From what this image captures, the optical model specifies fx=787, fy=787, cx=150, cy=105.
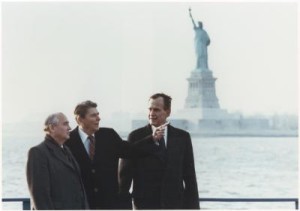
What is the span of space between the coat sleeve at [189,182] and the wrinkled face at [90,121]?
540 mm

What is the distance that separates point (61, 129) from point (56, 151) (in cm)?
12

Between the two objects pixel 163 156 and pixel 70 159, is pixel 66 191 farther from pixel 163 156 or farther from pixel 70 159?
pixel 163 156

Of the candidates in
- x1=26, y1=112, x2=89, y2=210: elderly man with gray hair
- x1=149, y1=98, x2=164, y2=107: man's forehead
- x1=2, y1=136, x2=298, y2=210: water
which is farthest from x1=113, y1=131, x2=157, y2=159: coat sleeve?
x1=2, y1=136, x2=298, y2=210: water

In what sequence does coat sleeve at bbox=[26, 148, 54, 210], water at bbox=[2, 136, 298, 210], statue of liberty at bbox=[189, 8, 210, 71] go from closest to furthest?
coat sleeve at bbox=[26, 148, 54, 210] → water at bbox=[2, 136, 298, 210] → statue of liberty at bbox=[189, 8, 210, 71]

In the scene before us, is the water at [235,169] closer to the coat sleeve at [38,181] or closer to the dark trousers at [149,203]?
the dark trousers at [149,203]

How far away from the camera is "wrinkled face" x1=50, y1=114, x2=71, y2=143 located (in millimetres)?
3938

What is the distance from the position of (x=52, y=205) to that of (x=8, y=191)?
45.9 feet

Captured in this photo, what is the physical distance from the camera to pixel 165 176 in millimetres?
4383

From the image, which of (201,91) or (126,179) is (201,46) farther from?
(126,179)

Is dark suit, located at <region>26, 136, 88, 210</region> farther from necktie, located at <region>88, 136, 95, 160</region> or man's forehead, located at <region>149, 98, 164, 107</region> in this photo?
man's forehead, located at <region>149, 98, 164, 107</region>

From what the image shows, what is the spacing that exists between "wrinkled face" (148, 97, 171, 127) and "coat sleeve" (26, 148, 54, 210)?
0.72 meters

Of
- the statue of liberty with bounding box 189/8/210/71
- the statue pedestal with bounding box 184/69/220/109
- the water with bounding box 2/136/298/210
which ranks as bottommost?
the water with bounding box 2/136/298/210

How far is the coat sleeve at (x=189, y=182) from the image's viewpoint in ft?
14.5

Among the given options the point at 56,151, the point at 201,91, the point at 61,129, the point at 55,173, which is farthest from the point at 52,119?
the point at 201,91
